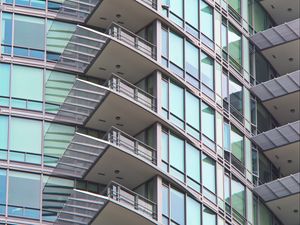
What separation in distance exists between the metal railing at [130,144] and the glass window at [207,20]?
7045 mm

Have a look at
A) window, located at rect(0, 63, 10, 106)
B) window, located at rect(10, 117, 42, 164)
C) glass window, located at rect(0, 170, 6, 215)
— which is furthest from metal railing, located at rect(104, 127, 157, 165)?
window, located at rect(0, 63, 10, 106)

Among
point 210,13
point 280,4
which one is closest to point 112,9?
point 210,13

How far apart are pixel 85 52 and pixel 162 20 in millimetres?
3192

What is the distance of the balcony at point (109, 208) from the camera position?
54594 millimetres

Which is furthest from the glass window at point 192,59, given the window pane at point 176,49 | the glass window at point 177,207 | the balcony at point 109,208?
the balcony at point 109,208

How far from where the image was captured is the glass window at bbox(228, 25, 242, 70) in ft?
211

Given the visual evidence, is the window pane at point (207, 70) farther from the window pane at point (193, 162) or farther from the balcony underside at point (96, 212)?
the balcony underside at point (96, 212)

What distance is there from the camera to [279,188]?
6309 centimetres

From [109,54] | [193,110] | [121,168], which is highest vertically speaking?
[109,54]

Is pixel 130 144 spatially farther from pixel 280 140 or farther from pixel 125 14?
pixel 280 140

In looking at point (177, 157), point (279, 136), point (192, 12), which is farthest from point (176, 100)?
point (279, 136)

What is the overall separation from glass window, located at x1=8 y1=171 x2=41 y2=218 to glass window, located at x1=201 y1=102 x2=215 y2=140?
23.1ft

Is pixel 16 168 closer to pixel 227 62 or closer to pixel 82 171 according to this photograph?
pixel 82 171

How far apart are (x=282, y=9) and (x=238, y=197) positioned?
11.0 meters
